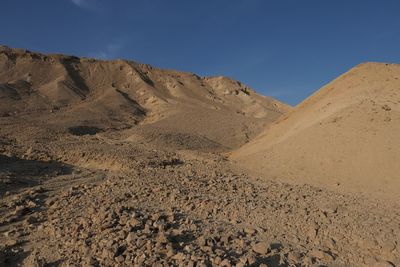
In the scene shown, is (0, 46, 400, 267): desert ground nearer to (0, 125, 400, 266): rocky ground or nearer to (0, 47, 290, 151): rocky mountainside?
(0, 125, 400, 266): rocky ground

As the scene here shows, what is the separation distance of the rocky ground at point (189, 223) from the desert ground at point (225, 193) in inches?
0.9

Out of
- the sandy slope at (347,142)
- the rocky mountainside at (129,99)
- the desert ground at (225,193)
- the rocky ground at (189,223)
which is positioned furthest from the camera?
the rocky mountainside at (129,99)

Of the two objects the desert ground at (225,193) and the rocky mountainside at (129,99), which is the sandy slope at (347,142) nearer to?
the desert ground at (225,193)

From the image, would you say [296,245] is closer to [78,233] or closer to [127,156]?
[78,233]

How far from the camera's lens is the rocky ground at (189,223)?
5301 millimetres

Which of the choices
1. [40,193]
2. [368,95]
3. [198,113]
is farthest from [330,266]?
[198,113]

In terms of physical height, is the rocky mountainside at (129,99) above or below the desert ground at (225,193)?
above

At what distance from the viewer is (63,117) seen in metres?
24.9

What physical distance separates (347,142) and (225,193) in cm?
Result: 447

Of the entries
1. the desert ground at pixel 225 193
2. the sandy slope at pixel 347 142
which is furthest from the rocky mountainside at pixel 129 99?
the sandy slope at pixel 347 142

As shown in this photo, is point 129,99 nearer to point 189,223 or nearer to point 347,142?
point 347,142

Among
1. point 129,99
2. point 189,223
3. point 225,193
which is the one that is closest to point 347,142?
point 225,193

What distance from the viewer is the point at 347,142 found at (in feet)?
35.4

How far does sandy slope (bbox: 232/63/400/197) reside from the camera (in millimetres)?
9648
